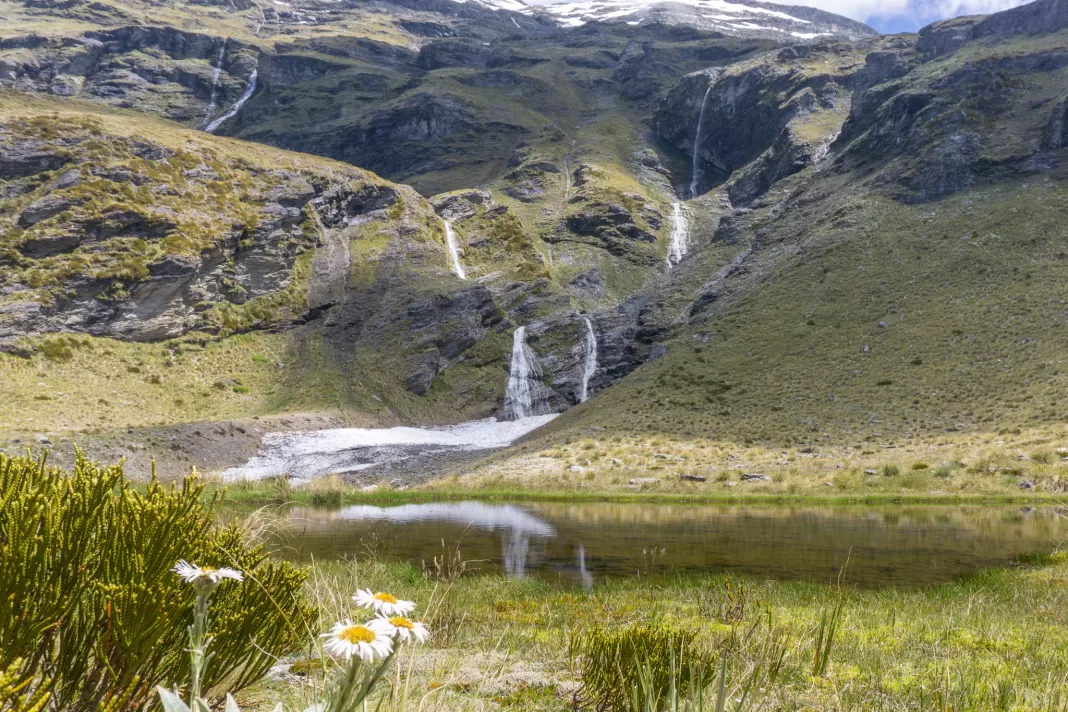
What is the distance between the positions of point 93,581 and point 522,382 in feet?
207

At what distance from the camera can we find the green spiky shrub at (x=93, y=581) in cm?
218

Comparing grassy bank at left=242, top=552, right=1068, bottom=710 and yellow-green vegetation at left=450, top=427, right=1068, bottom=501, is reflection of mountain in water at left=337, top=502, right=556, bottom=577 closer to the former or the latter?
grassy bank at left=242, top=552, right=1068, bottom=710

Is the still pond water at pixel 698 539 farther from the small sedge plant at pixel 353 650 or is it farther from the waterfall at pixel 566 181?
the waterfall at pixel 566 181

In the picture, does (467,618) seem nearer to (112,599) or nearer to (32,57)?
(112,599)

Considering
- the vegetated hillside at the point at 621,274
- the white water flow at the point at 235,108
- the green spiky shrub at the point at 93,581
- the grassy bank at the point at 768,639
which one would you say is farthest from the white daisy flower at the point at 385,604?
the white water flow at the point at 235,108

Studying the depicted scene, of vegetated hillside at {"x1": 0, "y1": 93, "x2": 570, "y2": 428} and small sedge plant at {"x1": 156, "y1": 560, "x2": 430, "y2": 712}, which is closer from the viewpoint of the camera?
small sedge plant at {"x1": 156, "y1": 560, "x2": 430, "y2": 712}

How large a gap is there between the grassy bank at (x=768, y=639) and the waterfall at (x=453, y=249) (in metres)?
66.6

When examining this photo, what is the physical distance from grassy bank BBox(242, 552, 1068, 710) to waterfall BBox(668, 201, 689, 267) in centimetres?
8648

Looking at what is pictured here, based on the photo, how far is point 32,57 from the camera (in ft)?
472

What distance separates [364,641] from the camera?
153 centimetres

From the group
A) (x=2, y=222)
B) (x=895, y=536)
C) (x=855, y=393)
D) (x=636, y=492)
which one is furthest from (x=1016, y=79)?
(x=2, y=222)

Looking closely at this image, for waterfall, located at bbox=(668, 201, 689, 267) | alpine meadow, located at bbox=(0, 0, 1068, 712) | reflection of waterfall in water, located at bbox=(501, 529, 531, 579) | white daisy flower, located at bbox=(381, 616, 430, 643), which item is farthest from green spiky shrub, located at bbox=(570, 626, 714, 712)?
waterfall, located at bbox=(668, 201, 689, 267)

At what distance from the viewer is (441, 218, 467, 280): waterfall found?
77938 mm

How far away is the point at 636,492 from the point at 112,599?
30159mm
